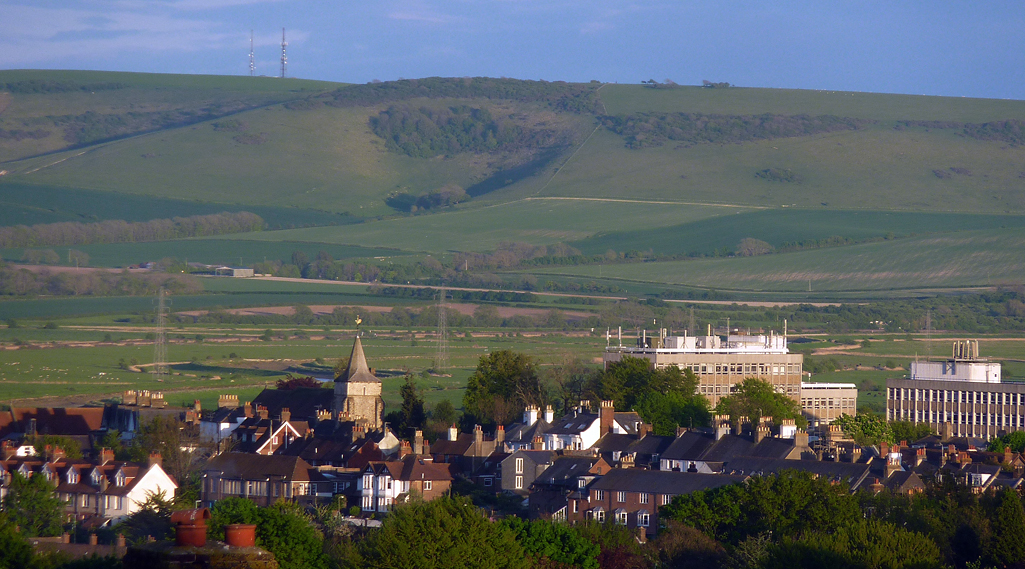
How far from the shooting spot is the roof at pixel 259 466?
7475cm

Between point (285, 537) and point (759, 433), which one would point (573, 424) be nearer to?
point (759, 433)

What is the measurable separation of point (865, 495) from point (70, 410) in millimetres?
64388

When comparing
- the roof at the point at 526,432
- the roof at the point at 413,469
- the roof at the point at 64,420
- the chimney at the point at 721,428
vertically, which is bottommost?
the roof at the point at 64,420

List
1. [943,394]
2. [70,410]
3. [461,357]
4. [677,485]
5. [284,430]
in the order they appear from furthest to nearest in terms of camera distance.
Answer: [461,357]
[943,394]
[70,410]
[284,430]
[677,485]

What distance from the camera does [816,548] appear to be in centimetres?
4375

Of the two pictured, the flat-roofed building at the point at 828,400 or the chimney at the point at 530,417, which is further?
Result: the flat-roofed building at the point at 828,400

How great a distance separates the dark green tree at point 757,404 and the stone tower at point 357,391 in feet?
75.7

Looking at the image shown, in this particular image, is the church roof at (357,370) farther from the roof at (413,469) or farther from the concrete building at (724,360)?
the roof at (413,469)

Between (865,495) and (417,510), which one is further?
(865,495)

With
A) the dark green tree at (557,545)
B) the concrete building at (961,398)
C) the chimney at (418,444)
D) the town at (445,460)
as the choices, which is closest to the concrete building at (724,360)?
the town at (445,460)

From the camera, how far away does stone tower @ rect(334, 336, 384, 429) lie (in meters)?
101

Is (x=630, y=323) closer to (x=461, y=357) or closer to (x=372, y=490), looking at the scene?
(x=461, y=357)

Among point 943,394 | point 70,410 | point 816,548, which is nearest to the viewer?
point 816,548

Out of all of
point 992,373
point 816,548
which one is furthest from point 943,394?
point 816,548
